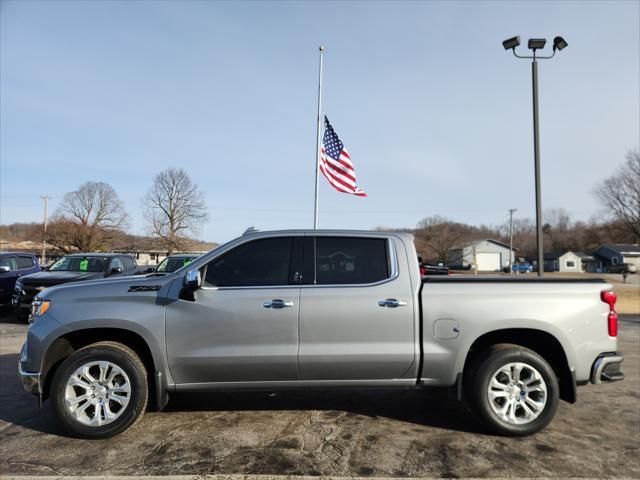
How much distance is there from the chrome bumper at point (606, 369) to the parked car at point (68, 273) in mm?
10191

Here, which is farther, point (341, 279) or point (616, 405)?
point (616, 405)

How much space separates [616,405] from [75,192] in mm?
73783

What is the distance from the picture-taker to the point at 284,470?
334 centimetres

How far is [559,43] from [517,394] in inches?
353

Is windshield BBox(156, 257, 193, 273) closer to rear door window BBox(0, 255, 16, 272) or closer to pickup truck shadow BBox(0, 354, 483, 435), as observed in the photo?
rear door window BBox(0, 255, 16, 272)

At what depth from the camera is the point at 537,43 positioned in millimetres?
9867

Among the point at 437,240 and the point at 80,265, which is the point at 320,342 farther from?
the point at 437,240

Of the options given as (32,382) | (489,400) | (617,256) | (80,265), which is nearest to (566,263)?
(617,256)

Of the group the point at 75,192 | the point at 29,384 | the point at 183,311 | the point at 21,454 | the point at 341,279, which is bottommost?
the point at 21,454

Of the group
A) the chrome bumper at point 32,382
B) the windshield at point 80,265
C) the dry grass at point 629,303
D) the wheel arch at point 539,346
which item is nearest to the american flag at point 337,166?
the windshield at point 80,265

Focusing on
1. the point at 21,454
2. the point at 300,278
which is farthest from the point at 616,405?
the point at 21,454

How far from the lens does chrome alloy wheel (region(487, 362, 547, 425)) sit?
4.01m

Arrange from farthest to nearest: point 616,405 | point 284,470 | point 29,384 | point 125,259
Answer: point 125,259, point 616,405, point 29,384, point 284,470

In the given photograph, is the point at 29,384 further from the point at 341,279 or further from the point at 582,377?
the point at 582,377
